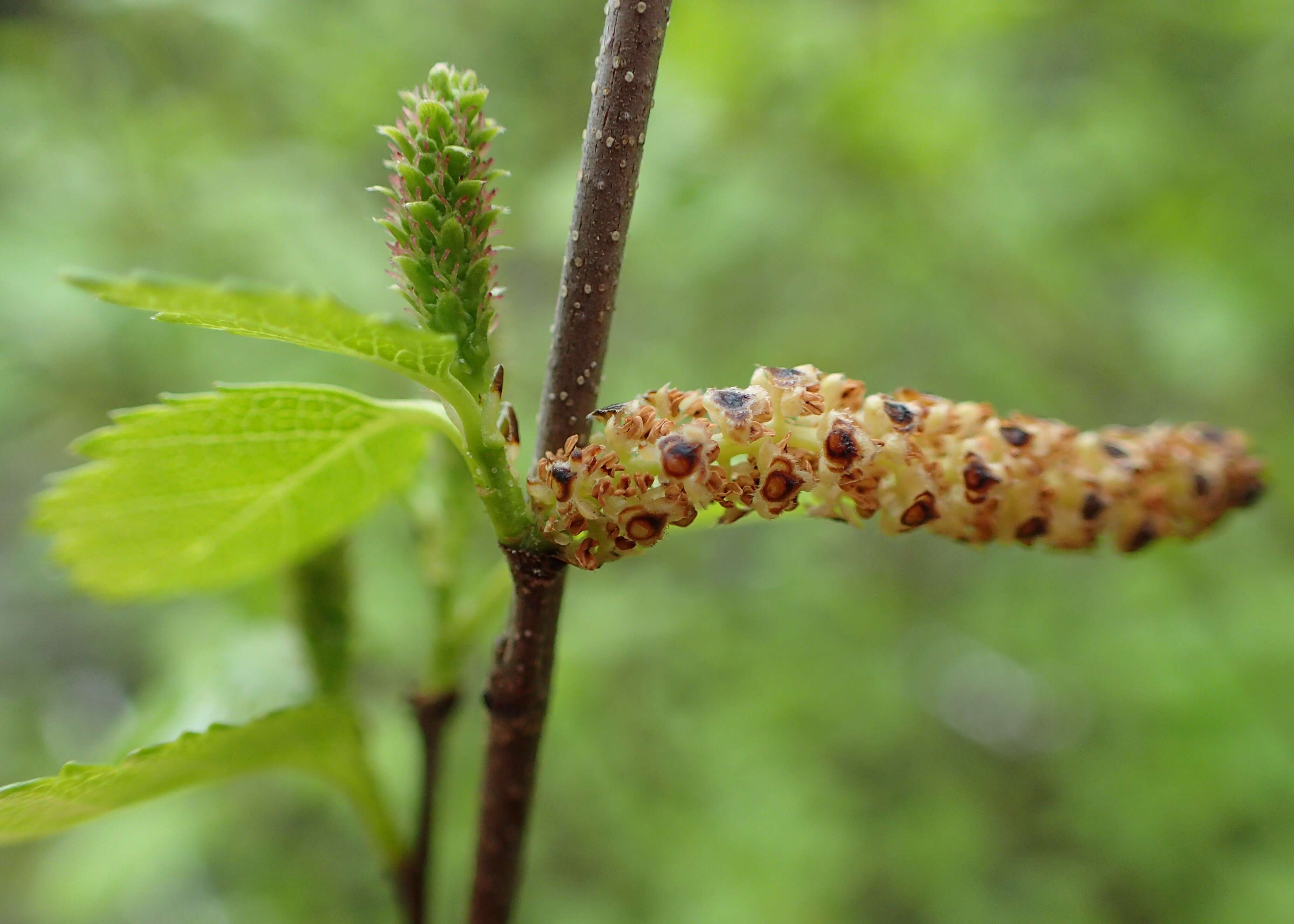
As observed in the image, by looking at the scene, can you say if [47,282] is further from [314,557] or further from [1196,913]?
[1196,913]

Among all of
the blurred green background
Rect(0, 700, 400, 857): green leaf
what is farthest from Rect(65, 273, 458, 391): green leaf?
the blurred green background

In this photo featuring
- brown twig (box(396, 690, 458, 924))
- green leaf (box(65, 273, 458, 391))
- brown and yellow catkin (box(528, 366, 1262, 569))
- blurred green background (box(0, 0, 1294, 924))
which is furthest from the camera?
blurred green background (box(0, 0, 1294, 924))

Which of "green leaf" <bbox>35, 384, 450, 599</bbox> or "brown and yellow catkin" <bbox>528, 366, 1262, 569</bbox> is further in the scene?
"green leaf" <bbox>35, 384, 450, 599</bbox>

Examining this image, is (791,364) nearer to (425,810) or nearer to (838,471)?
(425,810)

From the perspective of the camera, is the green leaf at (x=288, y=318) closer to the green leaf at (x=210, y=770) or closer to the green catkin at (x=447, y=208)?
the green catkin at (x=447, y=208)

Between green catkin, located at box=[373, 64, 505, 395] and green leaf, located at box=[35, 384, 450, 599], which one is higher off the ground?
green catkin, located at box=[373, 64, 505, 395]

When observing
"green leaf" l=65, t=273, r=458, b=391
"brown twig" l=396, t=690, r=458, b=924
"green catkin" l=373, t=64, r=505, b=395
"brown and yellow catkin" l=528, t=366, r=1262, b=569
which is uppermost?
"green catkin" l=373, t=64, r=505, b=395

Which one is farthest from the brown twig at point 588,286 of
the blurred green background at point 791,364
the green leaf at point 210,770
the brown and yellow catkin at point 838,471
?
the blurred green background at point 791,364

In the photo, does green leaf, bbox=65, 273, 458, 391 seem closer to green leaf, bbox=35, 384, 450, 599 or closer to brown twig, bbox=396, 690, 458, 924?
green leaf, bbox=35, 384, 450, 599
